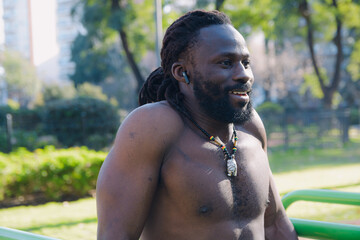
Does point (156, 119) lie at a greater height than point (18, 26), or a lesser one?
greater

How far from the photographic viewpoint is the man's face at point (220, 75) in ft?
5.06

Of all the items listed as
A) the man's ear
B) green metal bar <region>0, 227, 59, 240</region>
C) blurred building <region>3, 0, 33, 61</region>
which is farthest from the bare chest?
blurred building <region>3, 0, 33, 61</region>

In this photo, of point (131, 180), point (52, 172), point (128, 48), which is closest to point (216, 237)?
point (131, 180)

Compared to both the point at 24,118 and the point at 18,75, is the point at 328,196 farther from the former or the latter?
the point at 18,75

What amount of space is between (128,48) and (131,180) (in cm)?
1653

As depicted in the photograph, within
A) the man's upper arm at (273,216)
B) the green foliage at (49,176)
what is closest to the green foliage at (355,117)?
the green foliage at (49,176)

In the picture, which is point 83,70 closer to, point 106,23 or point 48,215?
point 106,23

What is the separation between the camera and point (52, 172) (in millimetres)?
7340

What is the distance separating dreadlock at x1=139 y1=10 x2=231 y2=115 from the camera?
1.60 meters

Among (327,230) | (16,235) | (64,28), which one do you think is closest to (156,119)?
(16,235)

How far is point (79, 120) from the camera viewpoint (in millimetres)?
15266

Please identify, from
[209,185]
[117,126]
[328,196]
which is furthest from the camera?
[117,126]

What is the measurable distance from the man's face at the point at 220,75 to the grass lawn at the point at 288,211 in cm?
395

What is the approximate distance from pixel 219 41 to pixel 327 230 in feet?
3.93
